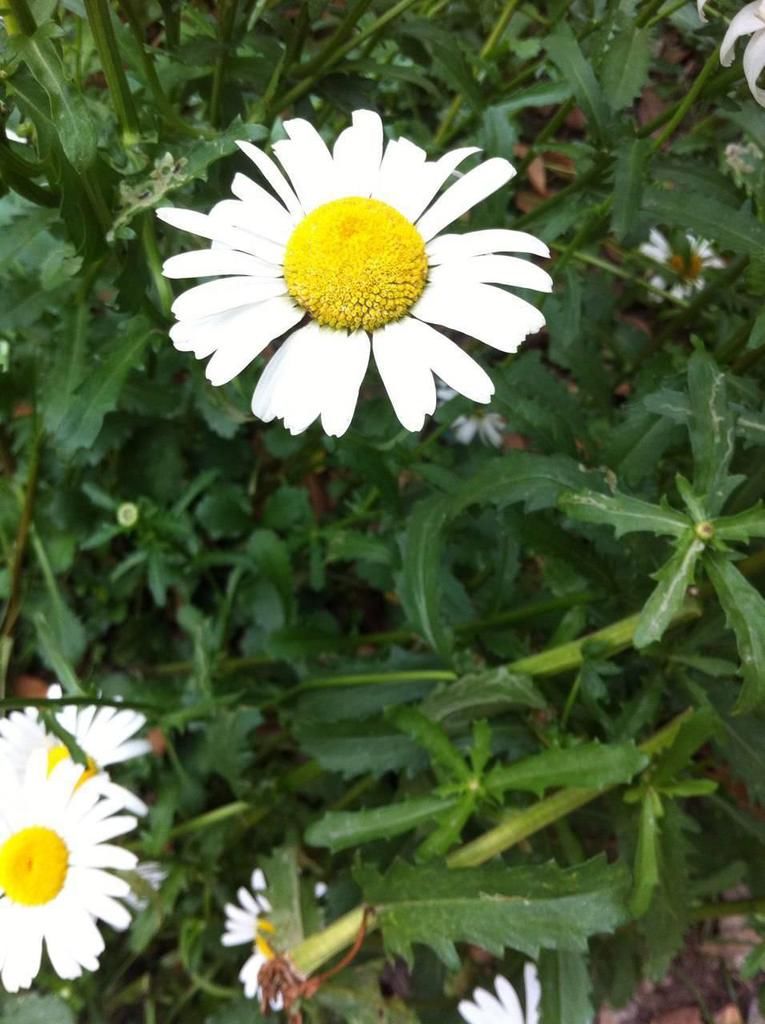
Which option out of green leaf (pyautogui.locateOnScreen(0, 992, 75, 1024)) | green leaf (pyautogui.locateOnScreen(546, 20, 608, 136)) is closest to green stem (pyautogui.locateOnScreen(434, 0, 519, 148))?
green leaf (pyautogui.locateOnScreen(546, 20, 608, 136))

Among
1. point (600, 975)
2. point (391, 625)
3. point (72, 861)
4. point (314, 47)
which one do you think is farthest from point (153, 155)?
point (600, 975)

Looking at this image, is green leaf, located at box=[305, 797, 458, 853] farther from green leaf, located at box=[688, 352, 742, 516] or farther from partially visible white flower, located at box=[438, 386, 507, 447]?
partially visible white flower, located at box=[438, 386, 507, 447]

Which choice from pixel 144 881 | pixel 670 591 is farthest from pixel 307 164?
pixel 144 881

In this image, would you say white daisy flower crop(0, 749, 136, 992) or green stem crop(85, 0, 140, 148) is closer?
green stem crop(85, 0, 140, 148)

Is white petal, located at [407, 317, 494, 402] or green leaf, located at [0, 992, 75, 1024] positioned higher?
white petal, located at [407, 317, 494, 402]

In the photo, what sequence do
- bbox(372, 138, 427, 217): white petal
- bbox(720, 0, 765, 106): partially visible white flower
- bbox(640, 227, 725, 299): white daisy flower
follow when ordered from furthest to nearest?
bbox(640, 227, 725, 299): white daisy flower < bbox(372, 138, 427, 217): white petal < bbox(720, 0, 765, 106): partially visible white flower

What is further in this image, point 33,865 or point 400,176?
point 33,865

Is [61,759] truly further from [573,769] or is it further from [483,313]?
[483,313]
